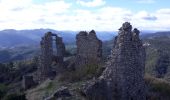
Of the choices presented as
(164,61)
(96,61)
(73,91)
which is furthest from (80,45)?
(164,61)

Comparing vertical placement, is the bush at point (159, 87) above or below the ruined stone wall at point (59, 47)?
below

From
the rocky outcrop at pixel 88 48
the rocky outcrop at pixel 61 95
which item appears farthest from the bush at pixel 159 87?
the rocky outcrop at pixel 88 48

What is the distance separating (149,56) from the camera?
196 meters

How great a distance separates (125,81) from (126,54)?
166 centimetres

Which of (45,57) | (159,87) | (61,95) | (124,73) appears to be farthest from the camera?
(45,57)

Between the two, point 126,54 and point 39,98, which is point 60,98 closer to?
point 126,54

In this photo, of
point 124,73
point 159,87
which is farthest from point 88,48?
point 124,73

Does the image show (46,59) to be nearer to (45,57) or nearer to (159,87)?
(45,57)

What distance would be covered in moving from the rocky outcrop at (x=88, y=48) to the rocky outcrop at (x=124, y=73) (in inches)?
548

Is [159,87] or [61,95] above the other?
[61,95]

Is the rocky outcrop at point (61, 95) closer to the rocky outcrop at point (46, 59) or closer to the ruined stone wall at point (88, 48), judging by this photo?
the ruined stone wall at point (88, 48)

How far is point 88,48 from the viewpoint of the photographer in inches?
1596

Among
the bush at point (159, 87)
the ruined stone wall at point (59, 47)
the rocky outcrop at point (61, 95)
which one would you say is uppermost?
the ruined stone wall at point (59, 47)

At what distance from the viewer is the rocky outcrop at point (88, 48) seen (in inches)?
1557
